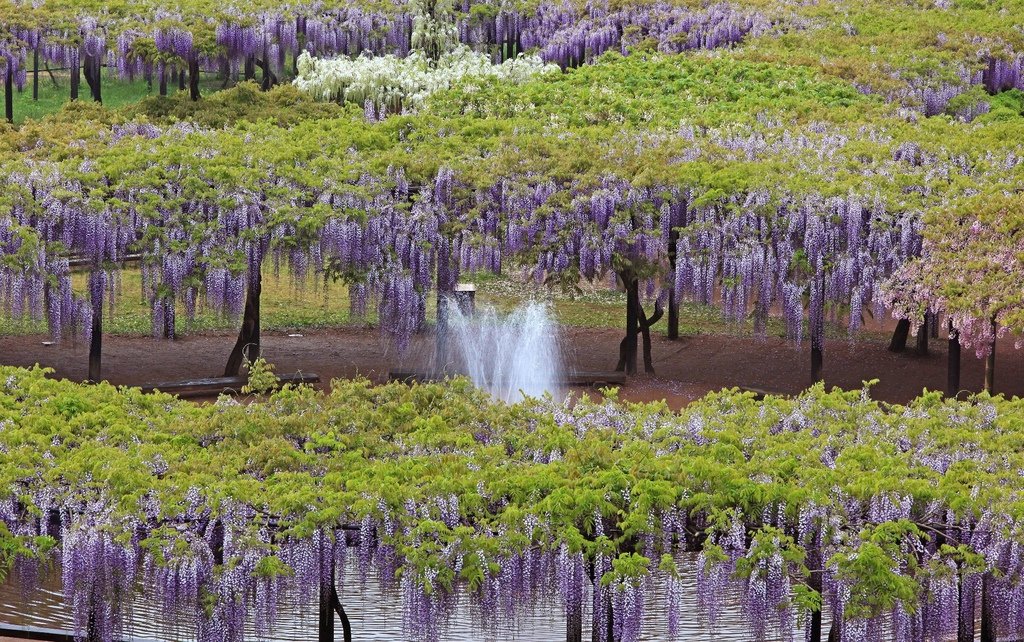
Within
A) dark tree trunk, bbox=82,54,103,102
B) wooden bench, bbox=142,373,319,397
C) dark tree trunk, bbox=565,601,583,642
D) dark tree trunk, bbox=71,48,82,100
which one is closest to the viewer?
dark tree trunk, bbox=565,601,583,642

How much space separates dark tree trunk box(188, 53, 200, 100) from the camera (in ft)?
121

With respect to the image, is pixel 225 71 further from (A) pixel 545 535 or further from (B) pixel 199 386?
(A) pixel 545 535

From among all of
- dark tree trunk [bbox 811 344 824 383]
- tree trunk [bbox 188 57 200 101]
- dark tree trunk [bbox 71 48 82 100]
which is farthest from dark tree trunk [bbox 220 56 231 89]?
dark tree trunk [bbox 811 344 824 383]

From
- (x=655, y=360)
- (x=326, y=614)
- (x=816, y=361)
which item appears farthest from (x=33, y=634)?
(x=655, y=360)

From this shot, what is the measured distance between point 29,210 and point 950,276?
41.2 feet

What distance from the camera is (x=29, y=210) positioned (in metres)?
24.8

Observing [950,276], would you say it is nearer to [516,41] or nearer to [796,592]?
[796,592]

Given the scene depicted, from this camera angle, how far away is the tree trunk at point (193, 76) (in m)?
36.9

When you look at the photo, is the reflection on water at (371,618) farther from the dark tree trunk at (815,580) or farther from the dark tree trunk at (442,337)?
the dark tree trunk at (442,337)

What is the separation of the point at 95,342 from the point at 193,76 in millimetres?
14159

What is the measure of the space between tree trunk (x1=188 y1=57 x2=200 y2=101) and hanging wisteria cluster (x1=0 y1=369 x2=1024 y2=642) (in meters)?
22.0

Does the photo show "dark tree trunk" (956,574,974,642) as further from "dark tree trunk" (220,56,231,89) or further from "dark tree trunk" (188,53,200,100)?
"dark tree trunk" (220,56,231,89)

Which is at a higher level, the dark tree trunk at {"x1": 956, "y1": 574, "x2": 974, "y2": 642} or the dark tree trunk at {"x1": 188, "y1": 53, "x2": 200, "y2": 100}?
the dark tree trunk at {"x1": 188, "y1": 53, "x2": 200, "y2": 100}

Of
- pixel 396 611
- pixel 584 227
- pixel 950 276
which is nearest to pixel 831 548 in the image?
pixel 396 611
